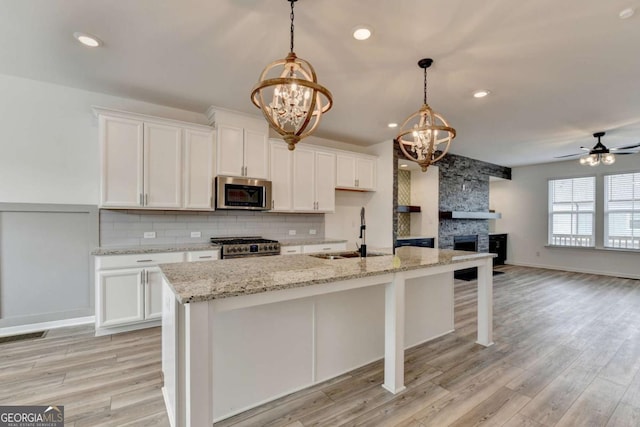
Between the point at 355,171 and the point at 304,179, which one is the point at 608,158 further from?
the point at 304,179

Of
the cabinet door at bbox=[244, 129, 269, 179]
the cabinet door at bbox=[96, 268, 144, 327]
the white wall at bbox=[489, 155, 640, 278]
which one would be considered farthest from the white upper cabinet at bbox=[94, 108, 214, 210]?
the white wall at bbox=[489, 155, 640, 278]

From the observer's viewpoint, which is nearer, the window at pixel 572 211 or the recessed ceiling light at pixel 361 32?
the recessed ceiling light at pixel 361 32

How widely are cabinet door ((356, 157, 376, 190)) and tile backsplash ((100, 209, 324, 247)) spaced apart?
1.08 meters

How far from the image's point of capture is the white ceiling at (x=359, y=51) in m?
1.96

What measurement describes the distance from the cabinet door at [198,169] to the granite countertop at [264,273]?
5.69 ft

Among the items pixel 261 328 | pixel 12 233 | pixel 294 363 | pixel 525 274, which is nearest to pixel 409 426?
pixel 294 363

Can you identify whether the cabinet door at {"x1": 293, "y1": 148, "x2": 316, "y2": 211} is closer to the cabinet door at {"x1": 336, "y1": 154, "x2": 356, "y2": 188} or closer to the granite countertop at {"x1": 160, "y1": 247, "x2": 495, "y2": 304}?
the cabinet door at {"x1": 336, "y1": 154, "x2": 356, "y2": 188}

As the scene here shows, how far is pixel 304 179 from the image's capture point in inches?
178

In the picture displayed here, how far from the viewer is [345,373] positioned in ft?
7.59

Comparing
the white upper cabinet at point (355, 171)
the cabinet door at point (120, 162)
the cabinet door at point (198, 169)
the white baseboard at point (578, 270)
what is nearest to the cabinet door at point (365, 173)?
the white upper cabinet at point (355, 171)

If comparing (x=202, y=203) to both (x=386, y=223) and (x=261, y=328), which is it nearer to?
(x=261, y=328)

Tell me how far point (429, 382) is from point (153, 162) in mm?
3600

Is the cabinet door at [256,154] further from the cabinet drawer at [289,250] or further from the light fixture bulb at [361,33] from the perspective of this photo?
the light fixture bulb at [361,33]

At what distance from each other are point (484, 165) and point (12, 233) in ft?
28.1
